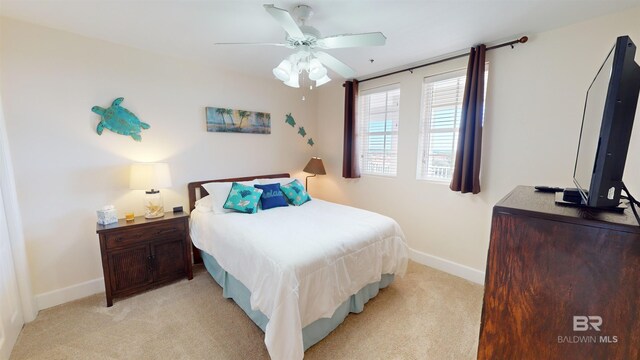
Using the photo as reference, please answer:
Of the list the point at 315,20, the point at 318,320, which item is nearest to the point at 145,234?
the point at 318,320

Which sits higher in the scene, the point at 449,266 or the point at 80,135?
the point at 80,135

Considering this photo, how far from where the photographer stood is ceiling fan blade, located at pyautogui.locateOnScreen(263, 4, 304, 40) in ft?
4.30

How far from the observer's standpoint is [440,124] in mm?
2787

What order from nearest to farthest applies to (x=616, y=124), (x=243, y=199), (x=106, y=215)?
(x=616, y=124)
(x=106, y=215)
(x=243, y=199)

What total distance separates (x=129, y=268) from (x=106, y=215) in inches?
21.1

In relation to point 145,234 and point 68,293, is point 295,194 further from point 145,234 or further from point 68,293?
point 68,293

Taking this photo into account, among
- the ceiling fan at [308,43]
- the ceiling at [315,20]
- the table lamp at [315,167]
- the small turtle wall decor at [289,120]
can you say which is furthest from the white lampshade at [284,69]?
the table lamp at [315,167]

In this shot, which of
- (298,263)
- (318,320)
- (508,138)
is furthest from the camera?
(508,138)

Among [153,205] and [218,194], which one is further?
[218,194]

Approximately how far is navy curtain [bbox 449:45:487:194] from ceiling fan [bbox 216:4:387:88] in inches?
50.1

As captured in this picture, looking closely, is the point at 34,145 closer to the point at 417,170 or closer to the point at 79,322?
the point at 79,322

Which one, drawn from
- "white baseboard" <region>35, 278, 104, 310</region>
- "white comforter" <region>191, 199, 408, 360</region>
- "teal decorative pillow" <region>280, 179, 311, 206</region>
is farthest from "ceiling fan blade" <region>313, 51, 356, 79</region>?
"white baseboard" <region>35, 278, 104, 310</region>

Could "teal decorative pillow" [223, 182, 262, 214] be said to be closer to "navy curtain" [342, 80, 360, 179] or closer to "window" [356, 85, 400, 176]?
"navy curtain" [342, 80, 360, 179]

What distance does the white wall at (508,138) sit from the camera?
1.95m
